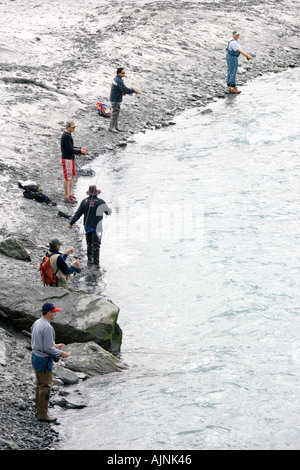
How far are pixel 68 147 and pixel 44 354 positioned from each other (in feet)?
28.2

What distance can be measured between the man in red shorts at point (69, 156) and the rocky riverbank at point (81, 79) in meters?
0.48

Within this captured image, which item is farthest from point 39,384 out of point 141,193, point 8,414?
point 141,193

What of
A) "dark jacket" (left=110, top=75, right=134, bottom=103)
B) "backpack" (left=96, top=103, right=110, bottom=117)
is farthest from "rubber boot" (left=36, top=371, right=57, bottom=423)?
"backpack" (left=96, top=103, right=110, bottom=117)

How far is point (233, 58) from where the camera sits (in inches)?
1022

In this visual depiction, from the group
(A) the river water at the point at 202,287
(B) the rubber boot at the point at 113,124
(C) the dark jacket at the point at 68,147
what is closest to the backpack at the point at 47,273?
(A) the river water at the point at 202,287

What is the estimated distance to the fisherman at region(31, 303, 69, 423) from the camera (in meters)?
9.33

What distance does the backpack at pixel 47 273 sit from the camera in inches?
486

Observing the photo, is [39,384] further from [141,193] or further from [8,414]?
[141,193]

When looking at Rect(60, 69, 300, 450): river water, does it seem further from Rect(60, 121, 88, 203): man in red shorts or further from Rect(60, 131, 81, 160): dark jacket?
Rect(60, 131, 81, 160): dark jacket

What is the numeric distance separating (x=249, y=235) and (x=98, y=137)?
7498 mm

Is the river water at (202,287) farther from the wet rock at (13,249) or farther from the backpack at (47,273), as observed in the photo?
the wet rock at (13,249)

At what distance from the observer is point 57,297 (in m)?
11.9

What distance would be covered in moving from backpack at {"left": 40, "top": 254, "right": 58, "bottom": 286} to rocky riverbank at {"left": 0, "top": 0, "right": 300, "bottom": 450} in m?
0.78

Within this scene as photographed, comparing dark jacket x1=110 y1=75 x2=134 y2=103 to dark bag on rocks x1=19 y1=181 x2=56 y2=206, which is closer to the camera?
dark bag on rocks x1=19 y1=181 x2=56 y2=206
